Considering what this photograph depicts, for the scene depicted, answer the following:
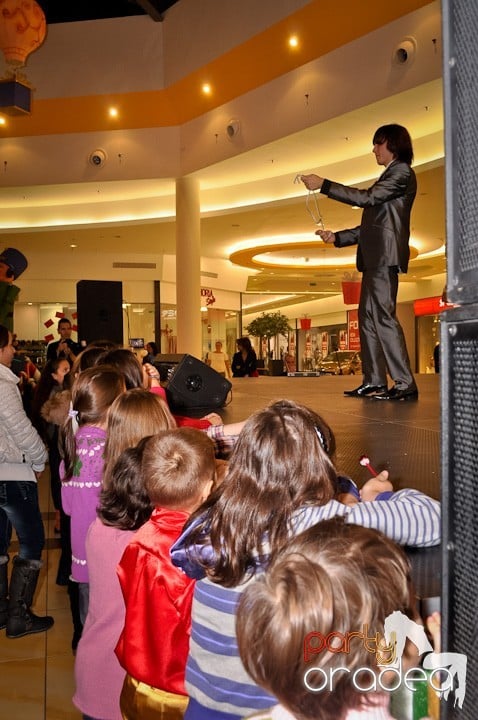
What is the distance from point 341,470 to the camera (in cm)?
199

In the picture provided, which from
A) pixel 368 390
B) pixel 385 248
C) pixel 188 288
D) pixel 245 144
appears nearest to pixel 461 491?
pixel 385 248

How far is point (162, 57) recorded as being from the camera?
9.48m

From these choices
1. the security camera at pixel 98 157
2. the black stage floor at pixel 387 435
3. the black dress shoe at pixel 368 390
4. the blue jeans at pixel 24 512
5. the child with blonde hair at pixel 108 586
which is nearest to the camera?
the child with blonde hair at pixel 108 586

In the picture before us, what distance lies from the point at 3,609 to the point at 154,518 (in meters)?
1.90

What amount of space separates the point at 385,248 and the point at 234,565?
2852 millimetres

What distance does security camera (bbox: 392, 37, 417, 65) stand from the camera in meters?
6.61

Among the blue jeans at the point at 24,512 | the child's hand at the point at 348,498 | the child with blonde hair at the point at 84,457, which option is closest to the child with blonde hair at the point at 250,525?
the child's hand at the point at 348,498

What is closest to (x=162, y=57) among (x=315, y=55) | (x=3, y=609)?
(x=315, y=55)

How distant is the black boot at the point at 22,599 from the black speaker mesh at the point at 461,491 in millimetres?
2476

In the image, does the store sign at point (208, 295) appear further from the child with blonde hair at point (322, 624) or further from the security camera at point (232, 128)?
the child with blonde hair at point (322, 624)

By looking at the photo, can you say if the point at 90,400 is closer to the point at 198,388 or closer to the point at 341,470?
the point at 341,470

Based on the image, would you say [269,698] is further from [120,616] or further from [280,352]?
[280,352]

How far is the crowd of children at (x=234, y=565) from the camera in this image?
0.77 m

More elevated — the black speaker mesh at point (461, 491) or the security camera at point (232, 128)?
the security camera at point (232, 128)
